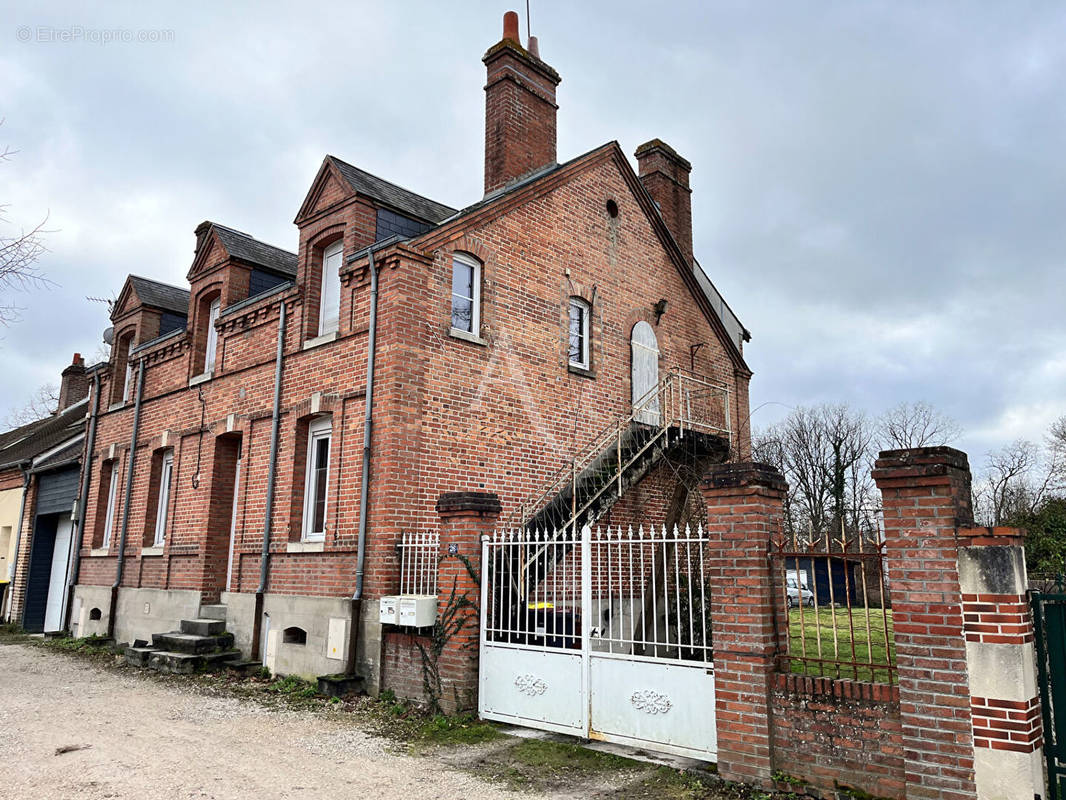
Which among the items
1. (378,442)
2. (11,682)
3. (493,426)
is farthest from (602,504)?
(11,682)

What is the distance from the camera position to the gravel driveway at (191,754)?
20.8ft

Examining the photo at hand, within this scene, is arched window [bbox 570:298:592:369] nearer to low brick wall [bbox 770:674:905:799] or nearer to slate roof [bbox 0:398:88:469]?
low brick wall [bbox 770:674:905:799]

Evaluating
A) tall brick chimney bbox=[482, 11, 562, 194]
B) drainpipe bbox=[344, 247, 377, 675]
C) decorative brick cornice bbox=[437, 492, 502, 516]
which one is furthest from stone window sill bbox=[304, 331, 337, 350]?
tall brick chimney bbox=[482, 11, 562, 194]

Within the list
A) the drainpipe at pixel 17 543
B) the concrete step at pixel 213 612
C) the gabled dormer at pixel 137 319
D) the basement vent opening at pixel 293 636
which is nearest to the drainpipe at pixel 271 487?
the basement vent opening at pixel 293 636

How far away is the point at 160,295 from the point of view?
18.6 meters

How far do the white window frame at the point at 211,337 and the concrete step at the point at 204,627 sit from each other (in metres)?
4.89

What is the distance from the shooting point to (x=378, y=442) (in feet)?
35.1

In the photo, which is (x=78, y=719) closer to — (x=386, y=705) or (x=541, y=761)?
(x=386, y=705)

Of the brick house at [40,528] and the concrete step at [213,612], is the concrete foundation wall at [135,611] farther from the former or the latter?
the brick house at [40,528]

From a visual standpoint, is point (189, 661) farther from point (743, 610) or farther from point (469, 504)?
point (743, 610)

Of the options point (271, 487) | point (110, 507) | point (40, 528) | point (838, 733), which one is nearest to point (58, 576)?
point (40, 528)

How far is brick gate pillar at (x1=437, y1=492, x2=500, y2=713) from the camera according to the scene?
8.72 m

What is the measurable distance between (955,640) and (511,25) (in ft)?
47.0

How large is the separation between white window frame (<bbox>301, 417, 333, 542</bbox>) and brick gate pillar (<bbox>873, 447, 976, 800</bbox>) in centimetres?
829
